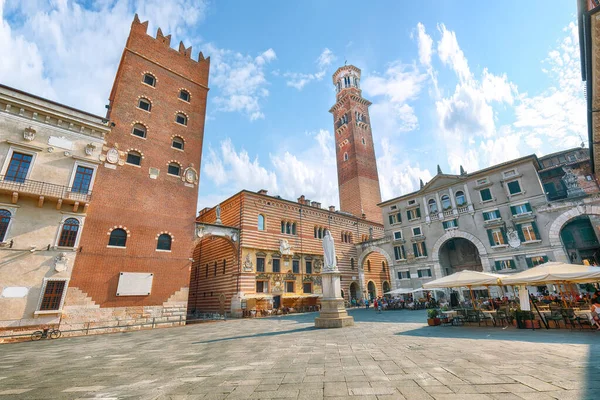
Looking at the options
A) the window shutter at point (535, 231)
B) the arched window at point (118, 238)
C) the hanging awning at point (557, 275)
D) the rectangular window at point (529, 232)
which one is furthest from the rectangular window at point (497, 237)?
the arched window at point (118, 238)

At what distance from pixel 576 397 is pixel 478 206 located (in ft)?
82.0

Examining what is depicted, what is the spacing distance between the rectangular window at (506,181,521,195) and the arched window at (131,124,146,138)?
31307mm

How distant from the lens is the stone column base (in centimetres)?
1229

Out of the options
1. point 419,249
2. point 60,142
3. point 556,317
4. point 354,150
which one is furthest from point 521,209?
point 60,142

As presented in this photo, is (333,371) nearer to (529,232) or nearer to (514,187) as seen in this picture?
(529,232)

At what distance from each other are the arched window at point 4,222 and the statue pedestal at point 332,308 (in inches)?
665

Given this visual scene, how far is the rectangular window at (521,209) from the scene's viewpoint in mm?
21969

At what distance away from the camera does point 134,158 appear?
1916cm

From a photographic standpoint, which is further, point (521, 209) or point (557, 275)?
point (521, 209)

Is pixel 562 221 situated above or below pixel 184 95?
below

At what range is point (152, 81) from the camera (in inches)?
860

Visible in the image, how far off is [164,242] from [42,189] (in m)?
7.33

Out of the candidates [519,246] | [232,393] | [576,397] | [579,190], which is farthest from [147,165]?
[579,190]

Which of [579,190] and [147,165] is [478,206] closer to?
[579,190]
